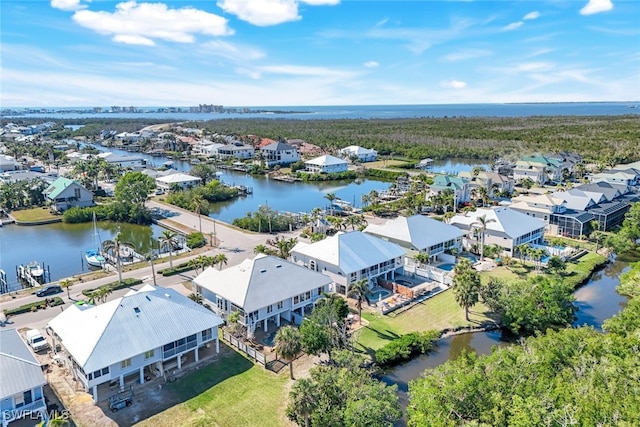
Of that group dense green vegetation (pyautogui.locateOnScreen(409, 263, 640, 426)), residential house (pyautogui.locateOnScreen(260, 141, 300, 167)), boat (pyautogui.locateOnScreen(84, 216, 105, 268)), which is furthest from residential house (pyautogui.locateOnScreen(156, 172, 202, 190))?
dense green vegetation (pyautogui.locateOnScreen(409, 263, 640, 426))

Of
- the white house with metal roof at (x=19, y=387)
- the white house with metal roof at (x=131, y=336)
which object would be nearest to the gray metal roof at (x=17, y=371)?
the white house with metal roof at (x=19, y=387)

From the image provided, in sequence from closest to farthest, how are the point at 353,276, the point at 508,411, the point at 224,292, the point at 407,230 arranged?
the point at 508,411 < the point at 224,292 < the point at 353,276 < the point at 407,230

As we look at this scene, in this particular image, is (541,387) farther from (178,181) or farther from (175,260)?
(178,181)

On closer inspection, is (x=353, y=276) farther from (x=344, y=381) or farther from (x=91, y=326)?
(x=91, y=326)

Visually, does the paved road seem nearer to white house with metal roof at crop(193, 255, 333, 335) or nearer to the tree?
white house with metal roof at crop(193, 255, 333, 335)

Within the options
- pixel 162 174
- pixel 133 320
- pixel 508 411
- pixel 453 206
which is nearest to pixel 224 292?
pixel 133 320

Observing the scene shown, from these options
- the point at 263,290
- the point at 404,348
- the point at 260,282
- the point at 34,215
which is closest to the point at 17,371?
the point at 263,290
